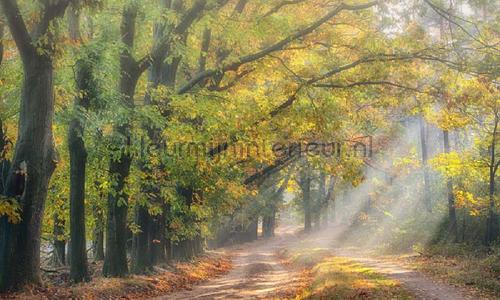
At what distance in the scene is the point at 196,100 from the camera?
623 inches

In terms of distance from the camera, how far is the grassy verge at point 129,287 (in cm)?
1205

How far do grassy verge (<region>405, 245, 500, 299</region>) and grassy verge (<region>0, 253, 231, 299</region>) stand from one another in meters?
9.72

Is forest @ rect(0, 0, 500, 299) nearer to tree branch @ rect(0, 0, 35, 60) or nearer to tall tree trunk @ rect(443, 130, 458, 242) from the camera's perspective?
tree branch @ rect(0, 0, 35, 60)

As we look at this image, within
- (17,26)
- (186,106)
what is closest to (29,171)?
(17,26)

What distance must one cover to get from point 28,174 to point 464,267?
16.2 meters

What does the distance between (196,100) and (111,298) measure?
6.44 m

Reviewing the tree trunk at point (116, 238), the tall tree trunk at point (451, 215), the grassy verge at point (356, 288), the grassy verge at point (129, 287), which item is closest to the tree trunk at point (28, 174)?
the grassy verge at point (129, 287)

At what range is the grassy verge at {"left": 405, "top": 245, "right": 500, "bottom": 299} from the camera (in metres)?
15.1

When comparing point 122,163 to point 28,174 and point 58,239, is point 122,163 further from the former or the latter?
point 58,239

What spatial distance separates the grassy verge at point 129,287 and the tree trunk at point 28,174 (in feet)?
1.92

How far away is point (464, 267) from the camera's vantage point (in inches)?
763

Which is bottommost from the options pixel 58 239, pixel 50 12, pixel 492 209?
pixel 58 239

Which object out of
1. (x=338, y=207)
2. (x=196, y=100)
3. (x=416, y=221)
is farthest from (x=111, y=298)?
(x=338, y=207)

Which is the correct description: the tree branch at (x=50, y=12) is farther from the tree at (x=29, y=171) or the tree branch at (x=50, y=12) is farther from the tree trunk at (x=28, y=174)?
the tree trunk at (x=28, y=174)
